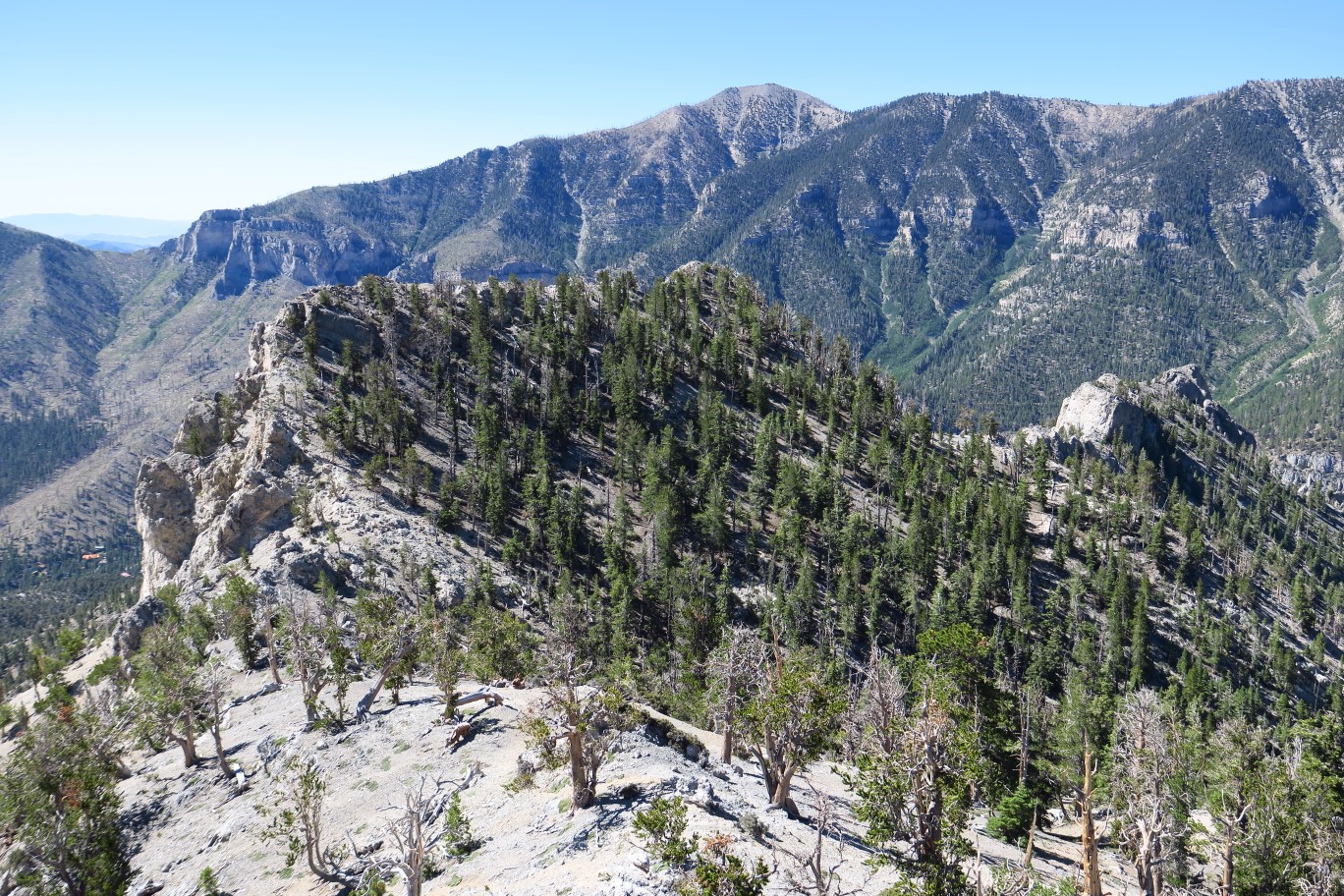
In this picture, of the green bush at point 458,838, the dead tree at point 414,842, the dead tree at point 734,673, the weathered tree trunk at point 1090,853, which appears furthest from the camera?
the dead tree at point 734,673

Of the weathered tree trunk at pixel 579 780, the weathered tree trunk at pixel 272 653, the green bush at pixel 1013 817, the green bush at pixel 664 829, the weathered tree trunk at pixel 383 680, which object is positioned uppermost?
the green bush at pixel 664 829

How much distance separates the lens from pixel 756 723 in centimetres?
3956

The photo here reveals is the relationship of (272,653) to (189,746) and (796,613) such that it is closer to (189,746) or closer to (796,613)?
(189,746)

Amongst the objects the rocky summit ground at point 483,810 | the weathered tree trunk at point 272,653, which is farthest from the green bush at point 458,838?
the weathered tree trunk at point 272,653

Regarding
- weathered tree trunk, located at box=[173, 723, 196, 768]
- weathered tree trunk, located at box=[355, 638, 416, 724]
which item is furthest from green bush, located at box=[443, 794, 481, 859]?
weathered tree trunk, located at box=[173, 723, 196, 768]

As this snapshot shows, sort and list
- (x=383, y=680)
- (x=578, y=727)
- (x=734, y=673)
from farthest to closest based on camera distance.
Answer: (x=383, y=680) → (x=734, y=673) → (x=578, y=727)

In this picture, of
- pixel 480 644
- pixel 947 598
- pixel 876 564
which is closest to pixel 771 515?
pixel 876 564

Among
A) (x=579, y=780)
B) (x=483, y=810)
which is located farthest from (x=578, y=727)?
(x=483, y=810)

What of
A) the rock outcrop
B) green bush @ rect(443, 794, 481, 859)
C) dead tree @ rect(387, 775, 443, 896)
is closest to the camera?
dead tree @ rect(387, 775, 443, 896)

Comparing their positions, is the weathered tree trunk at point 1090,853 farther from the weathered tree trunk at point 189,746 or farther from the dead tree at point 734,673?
the weathered tree trunk at point 189,746

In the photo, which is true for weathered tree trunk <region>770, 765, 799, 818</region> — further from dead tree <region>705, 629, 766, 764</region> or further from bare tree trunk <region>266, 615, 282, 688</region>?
bare tree trunk <region>266, 615, 282, 688</region>

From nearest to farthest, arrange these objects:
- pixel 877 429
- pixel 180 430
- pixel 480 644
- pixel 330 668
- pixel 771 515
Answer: pixel 330 668 → pixel 480 644 → pixel 180 430 → pixel 771 515 → pixel 877 429

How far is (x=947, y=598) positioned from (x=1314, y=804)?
293ft

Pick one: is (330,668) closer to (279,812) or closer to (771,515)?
(279,812)
